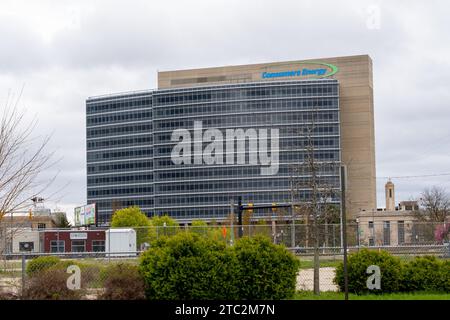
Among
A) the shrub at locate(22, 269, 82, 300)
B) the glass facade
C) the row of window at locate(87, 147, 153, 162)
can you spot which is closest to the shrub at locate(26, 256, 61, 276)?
the shrub at locate(22, 269, 82, 300)

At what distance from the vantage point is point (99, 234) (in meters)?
81.2

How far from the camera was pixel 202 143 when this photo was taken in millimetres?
143750

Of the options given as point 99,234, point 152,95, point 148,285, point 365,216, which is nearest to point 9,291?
point 148,285

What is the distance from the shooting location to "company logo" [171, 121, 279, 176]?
14150 cm

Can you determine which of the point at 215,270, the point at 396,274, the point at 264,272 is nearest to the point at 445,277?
the point at 396,274

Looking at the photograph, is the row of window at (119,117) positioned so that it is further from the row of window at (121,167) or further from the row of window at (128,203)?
the row of window at (128,203)

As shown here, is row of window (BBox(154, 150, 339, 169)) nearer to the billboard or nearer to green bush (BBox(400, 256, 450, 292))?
the billboard

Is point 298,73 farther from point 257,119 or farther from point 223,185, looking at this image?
point 223,185

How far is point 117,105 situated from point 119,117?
8.28 ft

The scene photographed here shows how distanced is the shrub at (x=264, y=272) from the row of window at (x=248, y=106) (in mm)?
121101

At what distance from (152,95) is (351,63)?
1641 inches

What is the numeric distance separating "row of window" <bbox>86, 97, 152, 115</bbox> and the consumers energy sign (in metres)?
26.7

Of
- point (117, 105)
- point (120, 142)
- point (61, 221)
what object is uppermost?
point (117, 105)
